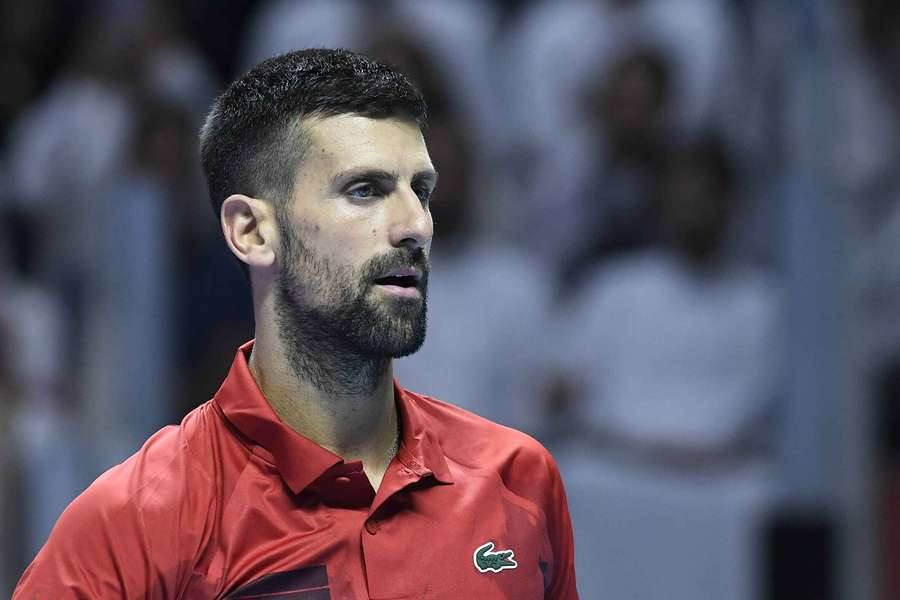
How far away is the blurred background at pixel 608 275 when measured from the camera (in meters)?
5.30

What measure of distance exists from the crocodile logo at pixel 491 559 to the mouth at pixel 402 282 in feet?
1.37

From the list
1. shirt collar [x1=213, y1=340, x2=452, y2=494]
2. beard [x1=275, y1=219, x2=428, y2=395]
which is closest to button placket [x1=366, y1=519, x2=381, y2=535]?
shirt collar [x1=213, y1=340, x2=452, y2=494]

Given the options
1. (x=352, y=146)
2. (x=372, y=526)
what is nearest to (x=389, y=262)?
(x=352, y=146)

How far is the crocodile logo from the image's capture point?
253 centimetres

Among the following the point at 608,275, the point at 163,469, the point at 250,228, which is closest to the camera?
the point at 163,469

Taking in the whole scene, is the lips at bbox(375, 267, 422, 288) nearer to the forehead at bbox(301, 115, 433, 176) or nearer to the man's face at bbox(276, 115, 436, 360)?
the man's face at bbox(276, 115, 436, 360)

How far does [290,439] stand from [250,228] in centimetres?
34

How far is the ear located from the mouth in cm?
18

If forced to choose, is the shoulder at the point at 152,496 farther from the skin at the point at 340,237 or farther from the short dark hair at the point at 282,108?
the short dark hair at the point at 282,108

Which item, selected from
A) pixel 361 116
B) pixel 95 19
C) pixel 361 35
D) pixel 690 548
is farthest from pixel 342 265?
pixel 95 19

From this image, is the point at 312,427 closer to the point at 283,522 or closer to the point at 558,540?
the point at 283,522

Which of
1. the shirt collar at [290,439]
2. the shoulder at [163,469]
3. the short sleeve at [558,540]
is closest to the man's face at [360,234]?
the shirt collar at [290,439]

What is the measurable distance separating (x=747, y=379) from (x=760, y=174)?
1185 mm

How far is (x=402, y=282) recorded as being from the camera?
8.32 ft
